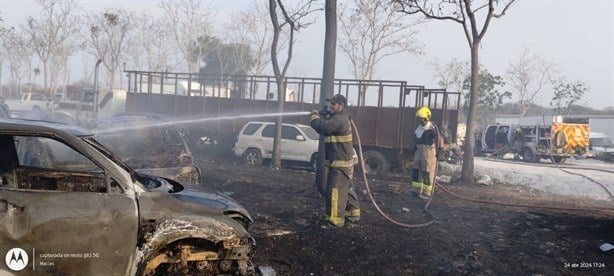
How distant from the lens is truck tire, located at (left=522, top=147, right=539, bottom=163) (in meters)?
22.9

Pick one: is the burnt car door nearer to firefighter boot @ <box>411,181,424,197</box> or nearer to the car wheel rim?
firefighter boot @ <box>411,181,424,197</box>

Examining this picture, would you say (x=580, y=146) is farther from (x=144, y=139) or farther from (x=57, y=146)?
(x=57, y=146)

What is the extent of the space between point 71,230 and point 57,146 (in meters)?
2.57

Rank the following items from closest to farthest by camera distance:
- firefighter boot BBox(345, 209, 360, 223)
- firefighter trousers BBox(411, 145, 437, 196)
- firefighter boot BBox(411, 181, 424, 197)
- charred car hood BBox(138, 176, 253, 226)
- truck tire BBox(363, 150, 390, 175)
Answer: charred car hood BBox(138, 176, 253, 226) → firefighter boot BBox(345, 209, 360, 223) → firefighter trousers BBox(411, 145, 437, 196) → firefighter boot BBox(411, 181, 424, 197) → truck tire BBox(363, 150, 390, 175)

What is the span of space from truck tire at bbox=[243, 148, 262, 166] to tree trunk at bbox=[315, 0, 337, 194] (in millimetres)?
6310

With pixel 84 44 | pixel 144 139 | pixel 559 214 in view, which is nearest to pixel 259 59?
pixel 84 44

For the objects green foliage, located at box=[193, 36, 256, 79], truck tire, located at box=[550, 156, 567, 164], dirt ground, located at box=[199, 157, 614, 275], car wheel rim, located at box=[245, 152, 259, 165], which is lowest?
dirt ground, located at box=[199, 157, 614, 275]

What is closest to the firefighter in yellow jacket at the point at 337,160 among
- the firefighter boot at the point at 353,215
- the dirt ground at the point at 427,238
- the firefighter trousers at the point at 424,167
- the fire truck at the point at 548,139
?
the firefighter boot at the point at 353,215

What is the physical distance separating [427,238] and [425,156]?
319 centimetres

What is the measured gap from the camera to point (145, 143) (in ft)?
29.6

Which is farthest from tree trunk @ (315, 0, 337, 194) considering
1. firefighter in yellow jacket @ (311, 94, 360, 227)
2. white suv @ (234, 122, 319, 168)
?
white suv @ (234, 122, 319, 168)

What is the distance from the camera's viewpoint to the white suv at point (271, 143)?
14.6 m

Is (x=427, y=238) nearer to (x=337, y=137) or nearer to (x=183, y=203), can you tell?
(x=337, y=137)

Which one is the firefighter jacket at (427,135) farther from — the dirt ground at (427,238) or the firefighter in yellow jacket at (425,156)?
the dirt ground at (427,238)
